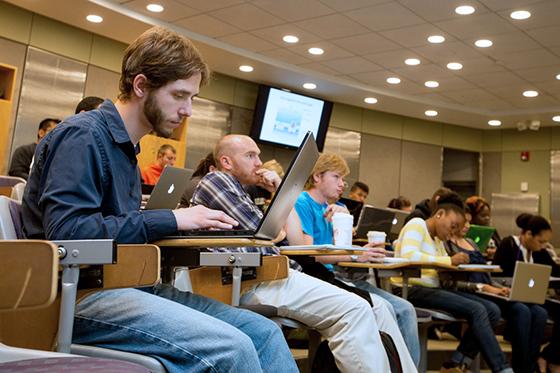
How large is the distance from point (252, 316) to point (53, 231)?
58 cm

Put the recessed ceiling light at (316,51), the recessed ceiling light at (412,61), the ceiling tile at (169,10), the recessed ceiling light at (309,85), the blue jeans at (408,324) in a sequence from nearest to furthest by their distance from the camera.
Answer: the blue jeans at (408,324), the ceiling tile at (169,10), the recessed ceiling light at (316,51), the recessed ceiling light at (412,61), the recessed ceiling light at (309,85)

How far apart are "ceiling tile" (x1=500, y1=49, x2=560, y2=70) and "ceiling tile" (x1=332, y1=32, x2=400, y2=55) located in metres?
1.26

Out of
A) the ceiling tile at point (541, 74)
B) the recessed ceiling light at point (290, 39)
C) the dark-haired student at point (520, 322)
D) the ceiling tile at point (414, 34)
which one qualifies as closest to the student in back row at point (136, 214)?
the dark-haired student at point (520, 322)

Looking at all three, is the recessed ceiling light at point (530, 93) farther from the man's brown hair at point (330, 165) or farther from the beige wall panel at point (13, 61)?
the beige wall panel at point (13, 61)

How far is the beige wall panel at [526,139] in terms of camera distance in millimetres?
10126

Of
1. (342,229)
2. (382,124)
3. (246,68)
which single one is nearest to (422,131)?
(382,124)

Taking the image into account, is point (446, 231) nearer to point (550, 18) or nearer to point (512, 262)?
point (512, 262)

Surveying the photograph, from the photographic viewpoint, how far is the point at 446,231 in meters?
4.09

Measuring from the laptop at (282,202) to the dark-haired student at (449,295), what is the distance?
1.77 m

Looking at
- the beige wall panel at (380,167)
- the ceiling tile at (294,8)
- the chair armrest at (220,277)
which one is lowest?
the chair armrest at (220,277)

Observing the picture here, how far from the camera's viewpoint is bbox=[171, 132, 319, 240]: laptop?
162cm

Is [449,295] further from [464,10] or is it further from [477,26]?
[477,26]

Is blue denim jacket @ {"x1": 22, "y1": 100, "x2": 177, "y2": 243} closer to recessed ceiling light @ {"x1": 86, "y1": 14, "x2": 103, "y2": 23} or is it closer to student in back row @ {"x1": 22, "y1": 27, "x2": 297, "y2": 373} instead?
student in back row @ {"x1": 22, "y1": 27, "x2": 297, "y2": 373}

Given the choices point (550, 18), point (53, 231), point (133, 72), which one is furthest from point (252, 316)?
point (550, 18)
